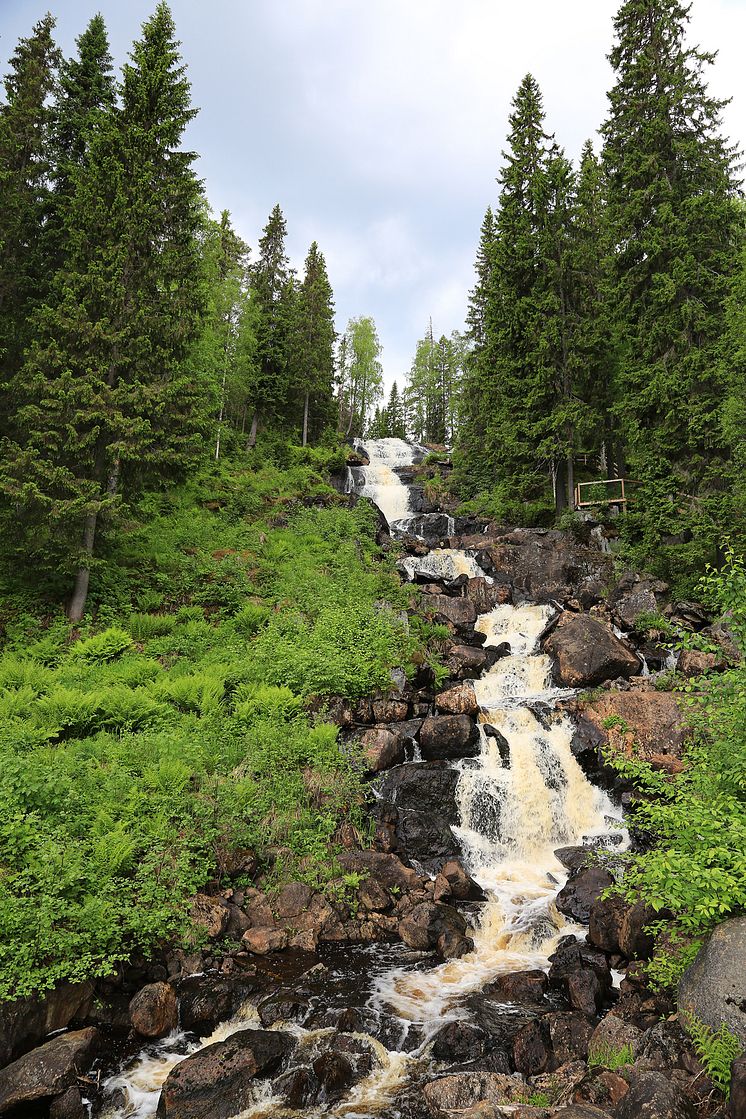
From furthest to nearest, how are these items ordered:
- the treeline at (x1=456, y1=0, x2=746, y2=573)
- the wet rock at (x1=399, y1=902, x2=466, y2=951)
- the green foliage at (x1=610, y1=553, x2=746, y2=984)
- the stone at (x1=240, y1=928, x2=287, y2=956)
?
the treeline at (x1=456, y1=0, x2=746, y2=573)
the wet rock at (x1=399, y1=902, x2=466, y2=951)
the stone at (x1=240, y1=928, x2=287, y2=956)
the green foliage at (x1=610, y1=553, x2=746, y2=984)

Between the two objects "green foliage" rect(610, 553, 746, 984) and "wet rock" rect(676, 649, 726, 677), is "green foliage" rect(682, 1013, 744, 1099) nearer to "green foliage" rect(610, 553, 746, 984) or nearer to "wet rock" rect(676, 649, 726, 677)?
"green foliage" rect(610, 553, 746, 984)

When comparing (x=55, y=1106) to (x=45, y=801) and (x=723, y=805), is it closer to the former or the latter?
(x=45, y=801)

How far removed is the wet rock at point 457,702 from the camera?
14.5 metres

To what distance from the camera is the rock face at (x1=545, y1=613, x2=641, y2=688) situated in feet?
52.5

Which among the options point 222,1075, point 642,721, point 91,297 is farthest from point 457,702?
point 91,297

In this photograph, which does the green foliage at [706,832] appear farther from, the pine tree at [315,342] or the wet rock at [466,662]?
the pine tree at [315,342]

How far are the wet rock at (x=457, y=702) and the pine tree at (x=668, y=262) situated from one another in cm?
1007

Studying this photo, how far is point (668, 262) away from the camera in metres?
20.9

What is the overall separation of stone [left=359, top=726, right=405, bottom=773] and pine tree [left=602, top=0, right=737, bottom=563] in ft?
41.1

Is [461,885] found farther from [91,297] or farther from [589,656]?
[91,297]

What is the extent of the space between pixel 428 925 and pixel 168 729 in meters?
6.39

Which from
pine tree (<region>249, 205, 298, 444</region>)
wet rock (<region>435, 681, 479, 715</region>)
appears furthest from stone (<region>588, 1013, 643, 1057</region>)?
pine tree (<region>249, 205, 298, 444</region>)

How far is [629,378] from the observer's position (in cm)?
2116

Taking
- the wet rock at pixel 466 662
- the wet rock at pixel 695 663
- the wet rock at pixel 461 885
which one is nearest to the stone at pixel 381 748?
the wet rock at pixel 461 885
